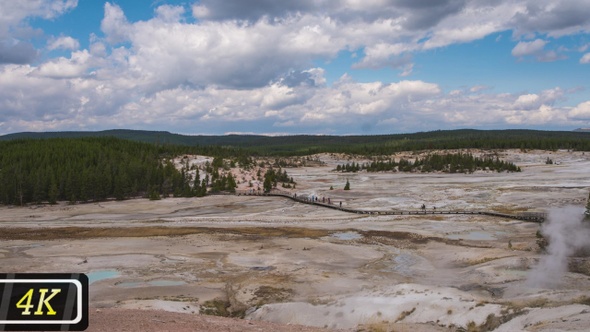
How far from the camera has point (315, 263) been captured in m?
37.2

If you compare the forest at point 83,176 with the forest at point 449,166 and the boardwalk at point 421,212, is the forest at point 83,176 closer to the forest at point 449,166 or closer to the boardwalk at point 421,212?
the boardwalk at point 421,212

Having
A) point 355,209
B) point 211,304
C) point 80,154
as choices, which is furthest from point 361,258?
point 80,154

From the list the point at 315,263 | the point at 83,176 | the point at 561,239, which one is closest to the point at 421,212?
the point at 315,263

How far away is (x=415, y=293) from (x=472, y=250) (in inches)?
639

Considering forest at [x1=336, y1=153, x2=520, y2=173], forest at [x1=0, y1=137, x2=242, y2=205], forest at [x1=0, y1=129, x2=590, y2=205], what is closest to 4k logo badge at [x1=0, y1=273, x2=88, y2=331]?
forest at [x1=0, y1=137, x2=242, y2=205]

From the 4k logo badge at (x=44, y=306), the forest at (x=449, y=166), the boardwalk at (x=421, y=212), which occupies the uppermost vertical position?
the 4k logo badge at (x=44, y=306)

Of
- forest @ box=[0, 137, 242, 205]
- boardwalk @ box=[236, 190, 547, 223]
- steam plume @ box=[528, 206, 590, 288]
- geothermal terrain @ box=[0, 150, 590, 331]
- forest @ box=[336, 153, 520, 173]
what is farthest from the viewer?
forest @ box=[336, 153, 520, 173]

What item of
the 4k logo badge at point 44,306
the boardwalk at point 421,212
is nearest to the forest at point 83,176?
the boardwalk at point 421,212

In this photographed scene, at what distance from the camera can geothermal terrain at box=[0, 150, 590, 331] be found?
22.0m

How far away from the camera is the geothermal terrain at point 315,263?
2195cm

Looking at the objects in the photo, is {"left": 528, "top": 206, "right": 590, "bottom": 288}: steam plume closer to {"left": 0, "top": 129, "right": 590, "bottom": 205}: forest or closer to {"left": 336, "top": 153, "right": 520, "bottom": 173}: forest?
{"left": 0, "top": 129, "right": 590, "bottom": 205}: forest

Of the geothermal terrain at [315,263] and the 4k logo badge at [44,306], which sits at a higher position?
the 4k logo badge at [44,306]

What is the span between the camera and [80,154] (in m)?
109

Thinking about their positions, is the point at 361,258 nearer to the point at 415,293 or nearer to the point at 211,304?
the point at 415,293
